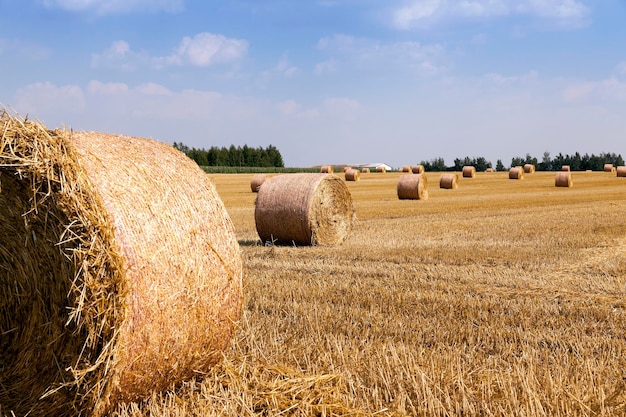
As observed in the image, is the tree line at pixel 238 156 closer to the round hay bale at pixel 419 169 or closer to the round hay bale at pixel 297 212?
the round hay bale at pixel 419 169

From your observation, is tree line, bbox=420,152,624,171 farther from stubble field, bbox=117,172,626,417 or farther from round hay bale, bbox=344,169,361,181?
stubble field, bbox=117,172,626,417

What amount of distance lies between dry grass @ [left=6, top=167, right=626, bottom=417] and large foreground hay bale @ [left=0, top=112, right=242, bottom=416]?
386mm

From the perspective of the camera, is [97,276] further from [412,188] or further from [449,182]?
[449,182]

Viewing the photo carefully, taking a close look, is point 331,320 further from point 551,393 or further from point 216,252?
point 551,393

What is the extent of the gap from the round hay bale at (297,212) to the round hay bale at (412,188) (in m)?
12.8

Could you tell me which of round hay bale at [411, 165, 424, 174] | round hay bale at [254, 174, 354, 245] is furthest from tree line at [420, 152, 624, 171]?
round hay bale at [254, 174, 354, 245]

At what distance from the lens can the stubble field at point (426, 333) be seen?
15.0 feet

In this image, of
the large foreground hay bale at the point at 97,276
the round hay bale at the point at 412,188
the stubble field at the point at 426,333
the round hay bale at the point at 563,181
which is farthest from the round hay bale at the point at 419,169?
the large foreground hay bale at the point at 97,276

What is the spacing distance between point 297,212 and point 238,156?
2741 inches

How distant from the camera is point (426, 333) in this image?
6305 mm

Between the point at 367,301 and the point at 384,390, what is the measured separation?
2.84 meters

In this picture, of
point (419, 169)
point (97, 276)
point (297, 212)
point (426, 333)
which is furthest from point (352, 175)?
point (97, 276)

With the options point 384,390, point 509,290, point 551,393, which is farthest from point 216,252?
point 509,290

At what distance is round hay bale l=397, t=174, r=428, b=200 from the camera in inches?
1011
